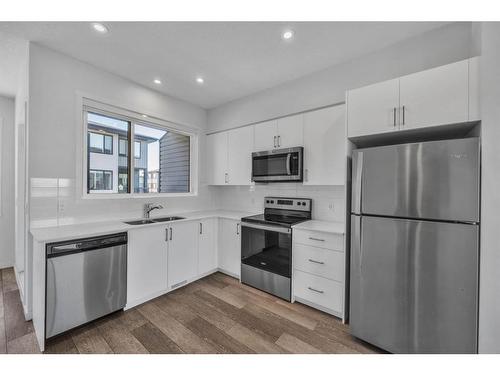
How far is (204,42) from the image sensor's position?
2.01 metres

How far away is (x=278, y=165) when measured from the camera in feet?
9.20

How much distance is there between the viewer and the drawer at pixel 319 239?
82.2 inches

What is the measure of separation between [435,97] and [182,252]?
293 cm

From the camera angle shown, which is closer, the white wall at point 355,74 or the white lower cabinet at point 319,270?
the white wall at point 355,74

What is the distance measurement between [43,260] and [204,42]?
7.61 feet

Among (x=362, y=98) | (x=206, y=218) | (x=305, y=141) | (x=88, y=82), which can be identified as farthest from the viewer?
(x=206, y=218)

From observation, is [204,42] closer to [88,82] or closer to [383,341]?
[88,82]

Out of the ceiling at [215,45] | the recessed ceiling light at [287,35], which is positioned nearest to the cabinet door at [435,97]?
the ceiling at [215,45]

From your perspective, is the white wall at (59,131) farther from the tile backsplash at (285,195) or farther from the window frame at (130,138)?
the tile backsplash at (285,195)

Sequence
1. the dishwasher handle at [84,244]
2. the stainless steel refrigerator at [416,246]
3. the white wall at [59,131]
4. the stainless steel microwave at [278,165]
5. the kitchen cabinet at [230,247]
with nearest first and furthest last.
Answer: the stainless steel refrigerator at [416,246]
the dishwasher handle at [84,244]
the white wall at [59,131]
the stainless steel microwave at [278,165]
the kitchen cabinet at [230,247]

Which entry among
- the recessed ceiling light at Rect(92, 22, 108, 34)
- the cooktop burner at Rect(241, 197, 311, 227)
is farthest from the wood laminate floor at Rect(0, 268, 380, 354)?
the recessed ceiling light at Rect(92, 22, 108, 34)


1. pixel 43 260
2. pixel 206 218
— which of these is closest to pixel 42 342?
pixel 43 260

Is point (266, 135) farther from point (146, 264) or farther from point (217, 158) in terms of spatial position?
point (146, 264)
